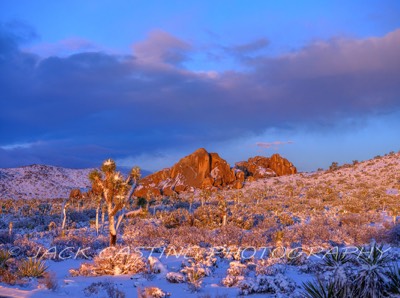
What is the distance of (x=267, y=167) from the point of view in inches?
2655

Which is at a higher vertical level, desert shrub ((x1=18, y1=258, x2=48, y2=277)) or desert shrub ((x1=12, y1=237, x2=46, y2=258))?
desert shrub ((x1=12, y1=237, x2=46, y2=258))

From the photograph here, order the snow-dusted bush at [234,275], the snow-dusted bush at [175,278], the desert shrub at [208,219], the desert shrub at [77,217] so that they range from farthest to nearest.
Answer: the desert shrub at [77,217] → the desert shrub at [208,219] → the snow-dusted bush at [175,278] → the snow-dusted bush at [234,275]

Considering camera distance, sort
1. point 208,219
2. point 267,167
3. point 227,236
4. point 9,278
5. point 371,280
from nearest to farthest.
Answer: point 371,280, point 9,278, point 227,236, point 208,219, point 267,167

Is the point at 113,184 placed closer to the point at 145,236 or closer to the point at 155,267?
the point at 155,267

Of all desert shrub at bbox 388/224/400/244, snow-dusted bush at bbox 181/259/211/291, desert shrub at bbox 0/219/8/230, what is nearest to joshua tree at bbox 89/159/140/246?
snow-dusted bush at bbox 181/259/211/291

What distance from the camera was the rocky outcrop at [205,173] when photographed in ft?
198

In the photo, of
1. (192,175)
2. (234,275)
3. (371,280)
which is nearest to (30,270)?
(234,275)

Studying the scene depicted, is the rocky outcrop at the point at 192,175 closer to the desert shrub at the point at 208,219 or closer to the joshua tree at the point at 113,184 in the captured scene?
the desert shrub at the point at 208,219

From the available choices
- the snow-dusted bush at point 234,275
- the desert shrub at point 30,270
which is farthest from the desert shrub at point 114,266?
the snow-dusted bush at point 234,275

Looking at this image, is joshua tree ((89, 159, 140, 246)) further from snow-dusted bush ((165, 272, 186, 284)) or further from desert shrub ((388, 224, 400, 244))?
desert shrub ((388, 224, 400, 244))

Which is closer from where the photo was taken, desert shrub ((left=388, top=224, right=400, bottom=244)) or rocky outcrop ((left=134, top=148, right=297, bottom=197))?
desert shrub ((left=388, top=224, right=400, bottom=244))

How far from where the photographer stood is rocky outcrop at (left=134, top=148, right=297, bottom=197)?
60.4 m

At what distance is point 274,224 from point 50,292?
16.9m

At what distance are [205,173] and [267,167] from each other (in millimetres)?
10735
